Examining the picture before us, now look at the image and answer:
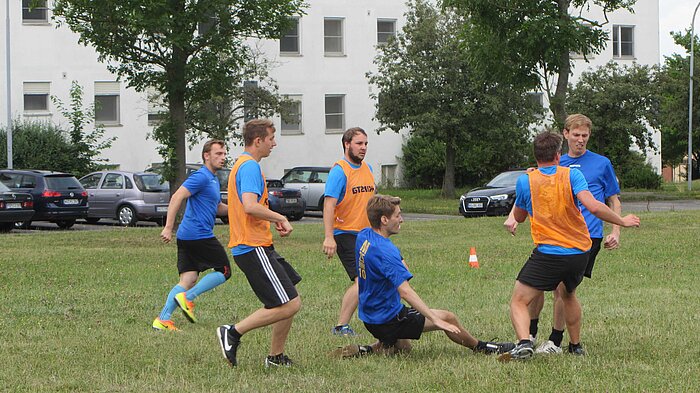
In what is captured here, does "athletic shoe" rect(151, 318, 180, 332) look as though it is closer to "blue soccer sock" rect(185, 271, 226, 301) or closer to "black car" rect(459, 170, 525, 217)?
"blue soccer sock" rect(185, 271, 226, 301)

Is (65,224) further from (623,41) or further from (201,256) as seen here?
(623,41)

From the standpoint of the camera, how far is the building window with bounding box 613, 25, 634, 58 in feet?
193

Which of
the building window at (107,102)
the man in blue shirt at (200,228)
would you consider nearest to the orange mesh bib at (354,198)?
the man in blue shirt at (200,228)

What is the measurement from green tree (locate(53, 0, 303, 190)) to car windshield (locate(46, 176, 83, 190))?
5458mm

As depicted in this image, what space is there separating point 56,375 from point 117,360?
68 centimetres

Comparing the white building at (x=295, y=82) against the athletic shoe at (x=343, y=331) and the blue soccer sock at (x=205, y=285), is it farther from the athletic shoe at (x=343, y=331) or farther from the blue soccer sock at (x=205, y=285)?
the athletic shoe at (x=343, y=331)

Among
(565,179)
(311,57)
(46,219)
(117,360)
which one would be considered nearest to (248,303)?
(117,360)

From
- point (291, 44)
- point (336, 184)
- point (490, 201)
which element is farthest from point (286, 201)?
point (336, 184)

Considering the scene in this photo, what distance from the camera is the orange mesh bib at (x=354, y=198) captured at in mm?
9914

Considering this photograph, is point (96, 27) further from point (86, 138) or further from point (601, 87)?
point (601, 87)

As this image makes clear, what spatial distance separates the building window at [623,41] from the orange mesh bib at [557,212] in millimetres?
52506

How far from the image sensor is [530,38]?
90.6 feet

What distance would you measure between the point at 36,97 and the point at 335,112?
13736 millimetres

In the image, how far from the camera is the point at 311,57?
169ft
